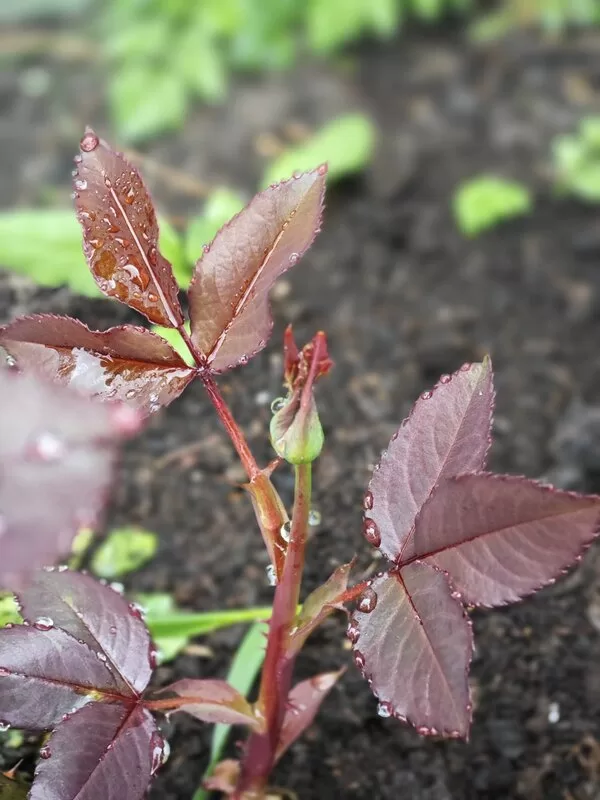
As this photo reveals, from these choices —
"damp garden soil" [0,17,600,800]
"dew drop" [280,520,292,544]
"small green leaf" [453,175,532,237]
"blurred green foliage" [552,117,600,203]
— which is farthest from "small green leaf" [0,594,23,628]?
"blurred green foliage" [552,117,600,203]

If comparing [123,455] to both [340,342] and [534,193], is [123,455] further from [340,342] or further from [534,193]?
[534,193]

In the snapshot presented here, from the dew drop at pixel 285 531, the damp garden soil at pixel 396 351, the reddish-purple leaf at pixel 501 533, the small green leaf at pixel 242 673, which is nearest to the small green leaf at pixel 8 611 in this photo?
the damp garden soil at pixel 396 351

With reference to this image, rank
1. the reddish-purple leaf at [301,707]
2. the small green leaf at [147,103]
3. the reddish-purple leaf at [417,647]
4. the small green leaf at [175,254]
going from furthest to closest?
the small green leaf at [147,103]
the small green leaf at [175,254]
the reddish-purple leaf at [301,707]
the reddish-purple leaf at [417,647]

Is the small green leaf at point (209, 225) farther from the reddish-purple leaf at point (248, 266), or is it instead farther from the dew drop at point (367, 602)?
the dew drop at point (367, 602)

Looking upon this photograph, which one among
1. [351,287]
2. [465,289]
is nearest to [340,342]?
[351,287]

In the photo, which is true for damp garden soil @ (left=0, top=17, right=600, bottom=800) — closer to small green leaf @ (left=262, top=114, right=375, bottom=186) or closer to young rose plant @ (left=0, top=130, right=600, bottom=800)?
small green leaf @ (left=262, top=114, right=375, bottom=186)

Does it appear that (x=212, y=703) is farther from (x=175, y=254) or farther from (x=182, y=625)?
(x=175, y=254)

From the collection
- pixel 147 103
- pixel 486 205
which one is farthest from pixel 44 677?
pixel 147 103
